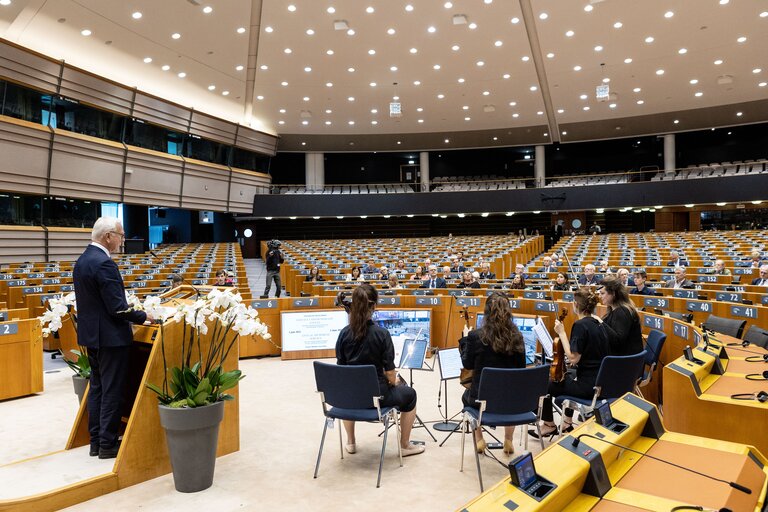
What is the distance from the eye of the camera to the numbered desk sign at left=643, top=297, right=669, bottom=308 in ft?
21.1

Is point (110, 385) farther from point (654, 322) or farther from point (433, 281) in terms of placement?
point (433, 281)

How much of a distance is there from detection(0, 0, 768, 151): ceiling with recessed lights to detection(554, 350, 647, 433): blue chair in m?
12.4

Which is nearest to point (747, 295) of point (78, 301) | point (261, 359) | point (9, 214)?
point (261, 359)

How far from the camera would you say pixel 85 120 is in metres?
18.0

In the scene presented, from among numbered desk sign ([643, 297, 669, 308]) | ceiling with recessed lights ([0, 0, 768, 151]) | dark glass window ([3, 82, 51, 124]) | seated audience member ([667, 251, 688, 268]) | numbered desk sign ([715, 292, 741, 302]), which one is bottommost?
numbered desk sign ([643, 297, 669, 308])

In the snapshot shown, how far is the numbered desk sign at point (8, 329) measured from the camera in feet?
19.0

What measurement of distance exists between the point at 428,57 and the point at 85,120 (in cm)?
1164

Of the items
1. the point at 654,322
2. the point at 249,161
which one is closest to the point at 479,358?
the point at 654,322

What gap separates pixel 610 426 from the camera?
7.66 feet

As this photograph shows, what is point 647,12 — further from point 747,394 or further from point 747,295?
point 747,394

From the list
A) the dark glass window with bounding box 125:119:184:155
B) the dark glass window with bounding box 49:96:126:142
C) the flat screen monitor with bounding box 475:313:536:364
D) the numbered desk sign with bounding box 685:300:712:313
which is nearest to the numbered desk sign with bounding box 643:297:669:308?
the numbered desk sign with bounding box 685:300:712:313

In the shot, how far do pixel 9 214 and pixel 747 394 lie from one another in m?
18.9

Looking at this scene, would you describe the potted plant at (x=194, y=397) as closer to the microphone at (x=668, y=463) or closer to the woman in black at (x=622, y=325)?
the microphone at (x=668, y=463)

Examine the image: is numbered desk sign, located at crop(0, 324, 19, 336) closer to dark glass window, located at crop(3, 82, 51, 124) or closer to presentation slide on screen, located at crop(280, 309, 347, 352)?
presentation slide on screen, located at crop(280, 309, 347, 352)
